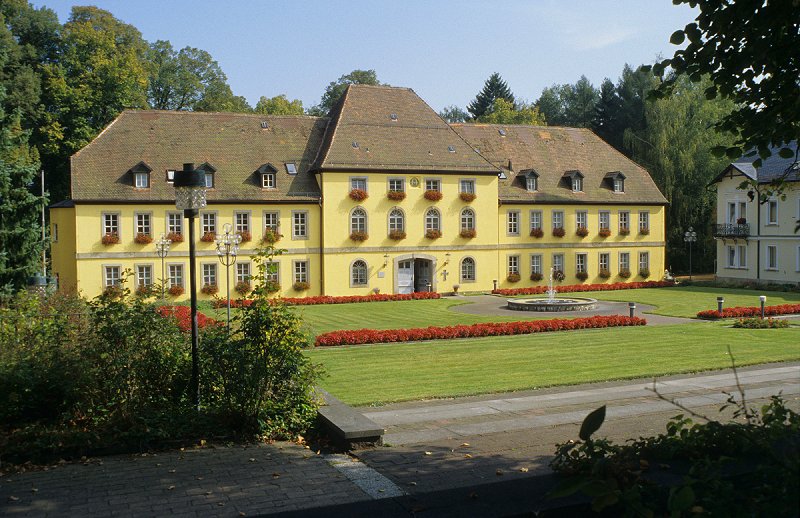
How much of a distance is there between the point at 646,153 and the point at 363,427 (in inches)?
2058

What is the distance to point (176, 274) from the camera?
37.0 metres

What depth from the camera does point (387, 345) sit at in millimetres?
21250

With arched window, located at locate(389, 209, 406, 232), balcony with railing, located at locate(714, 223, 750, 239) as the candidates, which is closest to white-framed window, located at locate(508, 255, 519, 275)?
arched window, located at locate(389, 209, 406, 232)

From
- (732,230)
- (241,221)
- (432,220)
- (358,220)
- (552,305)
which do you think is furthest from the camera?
(732,230)

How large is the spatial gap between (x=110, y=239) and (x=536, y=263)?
2349 centimetres

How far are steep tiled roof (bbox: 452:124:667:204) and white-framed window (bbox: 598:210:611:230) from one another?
793 millimetres

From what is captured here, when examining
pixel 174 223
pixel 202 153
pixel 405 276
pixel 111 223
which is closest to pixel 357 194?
pixel 405 276

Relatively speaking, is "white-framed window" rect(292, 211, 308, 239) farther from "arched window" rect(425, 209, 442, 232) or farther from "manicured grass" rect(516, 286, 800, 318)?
"manicured grass" rect(516, 286, 800, 318)

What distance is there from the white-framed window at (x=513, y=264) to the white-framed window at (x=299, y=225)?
1220cm

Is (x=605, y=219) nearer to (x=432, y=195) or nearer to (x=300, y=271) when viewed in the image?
(x=432, y=195)

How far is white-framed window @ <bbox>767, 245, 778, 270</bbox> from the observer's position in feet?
141

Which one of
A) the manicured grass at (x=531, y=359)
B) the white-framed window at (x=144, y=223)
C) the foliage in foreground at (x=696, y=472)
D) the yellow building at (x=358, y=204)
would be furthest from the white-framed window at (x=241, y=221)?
the foliage in foreground at (x=696, y=472)

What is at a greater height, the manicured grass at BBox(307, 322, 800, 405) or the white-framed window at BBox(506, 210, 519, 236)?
the white-framed window at BBox(506, 210, 519, 236)

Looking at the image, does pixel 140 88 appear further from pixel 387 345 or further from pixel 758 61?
pixel 758 61
